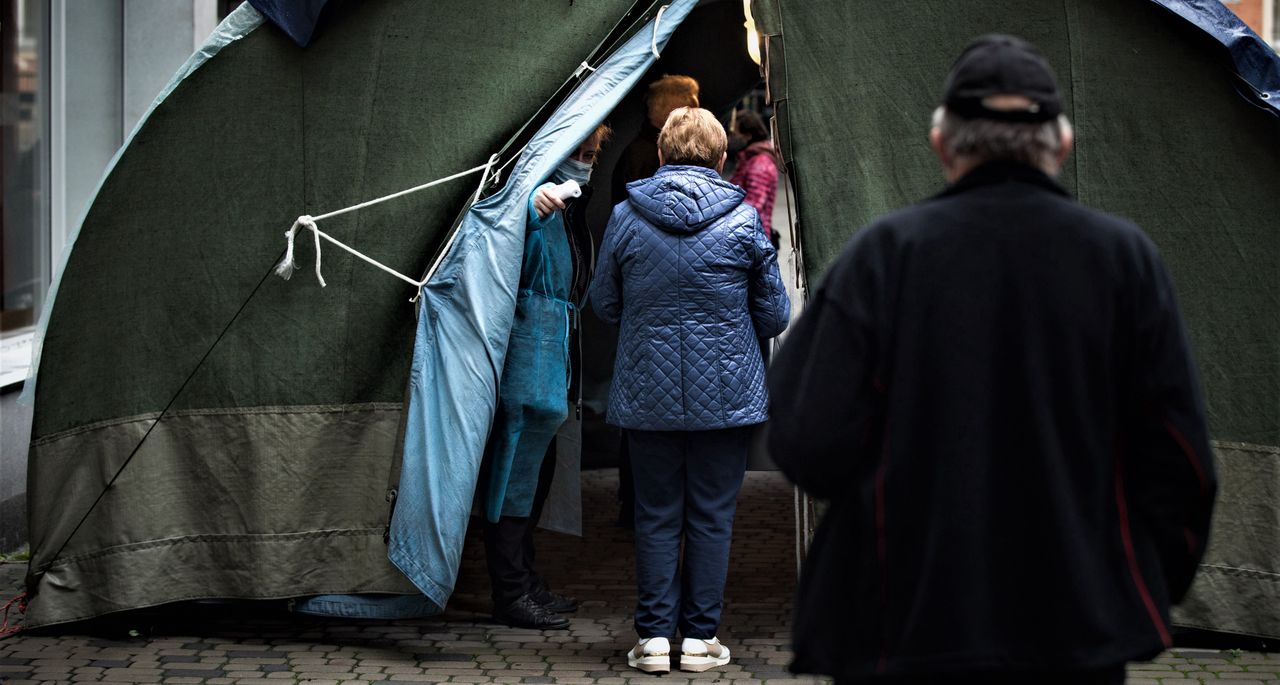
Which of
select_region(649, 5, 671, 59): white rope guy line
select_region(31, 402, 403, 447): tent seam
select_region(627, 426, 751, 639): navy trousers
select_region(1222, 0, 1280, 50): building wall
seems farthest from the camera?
select_region(1222, 0, 1280, 50): building wall

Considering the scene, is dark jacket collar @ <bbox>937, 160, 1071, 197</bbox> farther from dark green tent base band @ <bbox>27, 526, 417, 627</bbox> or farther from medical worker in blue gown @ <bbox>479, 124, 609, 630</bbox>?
dark green tent base band @ <bbox>27, 526, 417, 627</bbox>

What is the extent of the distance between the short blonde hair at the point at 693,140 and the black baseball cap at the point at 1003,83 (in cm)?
274

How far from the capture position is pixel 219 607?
6293 millimetres

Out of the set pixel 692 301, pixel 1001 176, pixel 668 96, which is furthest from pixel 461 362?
pixel 1001 176

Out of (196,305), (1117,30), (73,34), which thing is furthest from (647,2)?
(73,34)

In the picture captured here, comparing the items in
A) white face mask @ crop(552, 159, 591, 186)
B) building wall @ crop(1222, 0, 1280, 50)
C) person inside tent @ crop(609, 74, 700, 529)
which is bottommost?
white face mask @ crop(552, 159, 591, 186)

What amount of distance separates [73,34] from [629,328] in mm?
4644

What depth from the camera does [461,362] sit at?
5543mm

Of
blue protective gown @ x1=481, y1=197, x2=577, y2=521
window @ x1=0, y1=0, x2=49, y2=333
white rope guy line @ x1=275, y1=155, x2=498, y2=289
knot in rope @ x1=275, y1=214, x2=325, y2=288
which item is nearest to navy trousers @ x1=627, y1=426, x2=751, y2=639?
blue protective gown @ x1=481, y1=197, x2=577, y2=521

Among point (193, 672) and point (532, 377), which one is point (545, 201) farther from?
point (193, 672)

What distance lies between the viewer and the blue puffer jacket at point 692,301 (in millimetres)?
5195

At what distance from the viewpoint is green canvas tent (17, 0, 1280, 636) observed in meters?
5.53

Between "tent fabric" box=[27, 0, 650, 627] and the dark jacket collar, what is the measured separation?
331cm

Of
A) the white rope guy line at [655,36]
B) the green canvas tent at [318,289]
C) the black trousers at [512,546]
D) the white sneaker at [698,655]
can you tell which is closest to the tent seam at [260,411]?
the green canvas tent at [318,289]
